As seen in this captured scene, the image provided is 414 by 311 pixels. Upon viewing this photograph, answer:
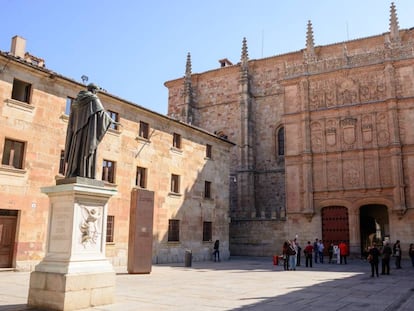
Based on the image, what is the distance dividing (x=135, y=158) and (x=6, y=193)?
7.77 metres

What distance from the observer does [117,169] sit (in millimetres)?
22094

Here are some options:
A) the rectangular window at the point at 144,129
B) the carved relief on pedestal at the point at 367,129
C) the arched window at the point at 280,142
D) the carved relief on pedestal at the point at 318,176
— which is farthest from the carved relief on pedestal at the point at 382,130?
the rectangular window at the point at 144,129

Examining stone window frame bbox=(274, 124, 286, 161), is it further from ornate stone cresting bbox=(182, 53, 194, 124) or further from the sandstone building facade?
ornate stone cresting bbox=(182, 53, 194, 124)

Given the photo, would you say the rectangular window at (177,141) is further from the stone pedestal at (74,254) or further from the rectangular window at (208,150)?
the stone pedestal at (74,254)

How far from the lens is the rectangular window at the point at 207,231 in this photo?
1129 inches

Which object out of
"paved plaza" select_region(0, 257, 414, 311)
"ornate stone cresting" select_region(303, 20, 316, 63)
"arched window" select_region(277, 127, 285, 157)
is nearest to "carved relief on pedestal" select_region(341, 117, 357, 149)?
"ornate stone cresting" select_region(303, 20, 316, 63)

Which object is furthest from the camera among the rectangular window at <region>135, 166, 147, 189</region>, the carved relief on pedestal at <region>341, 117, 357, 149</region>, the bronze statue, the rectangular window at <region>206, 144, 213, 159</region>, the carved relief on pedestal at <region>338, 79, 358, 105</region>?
the carved relief on pedestal at <region>338, 79, 358, 105</region>

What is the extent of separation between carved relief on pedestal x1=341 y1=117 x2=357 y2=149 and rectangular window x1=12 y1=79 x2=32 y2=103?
2166 cm

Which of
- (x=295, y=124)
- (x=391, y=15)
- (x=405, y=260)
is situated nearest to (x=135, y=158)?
(x=295, y=124)

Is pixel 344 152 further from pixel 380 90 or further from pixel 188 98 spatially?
pixel 188 98

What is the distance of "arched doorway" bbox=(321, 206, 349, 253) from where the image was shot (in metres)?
29.3

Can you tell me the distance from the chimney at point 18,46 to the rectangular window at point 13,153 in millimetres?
5921

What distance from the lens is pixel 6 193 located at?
1706 centimetres

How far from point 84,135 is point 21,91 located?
11.2 meters
